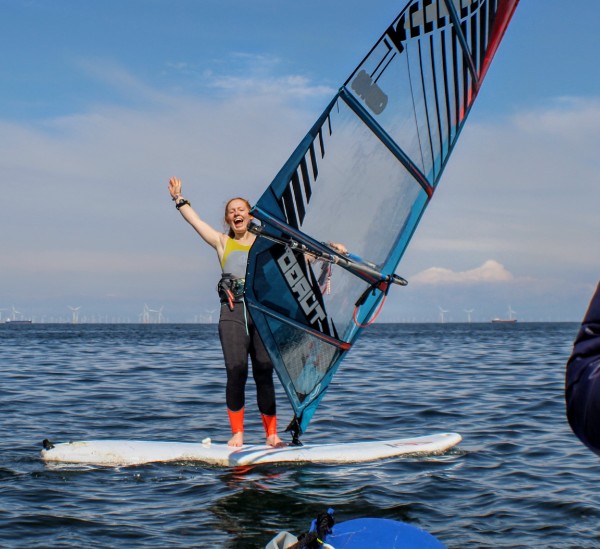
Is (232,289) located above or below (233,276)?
below

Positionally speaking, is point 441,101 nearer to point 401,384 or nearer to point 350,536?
point 350,536

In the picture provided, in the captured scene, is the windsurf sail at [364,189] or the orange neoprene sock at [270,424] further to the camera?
the orange neoprene sock at [270,424]

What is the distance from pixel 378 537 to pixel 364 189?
4.09 meters

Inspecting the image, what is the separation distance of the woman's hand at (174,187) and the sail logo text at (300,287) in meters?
1.14

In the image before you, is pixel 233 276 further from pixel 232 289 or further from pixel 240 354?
pixel 240 354

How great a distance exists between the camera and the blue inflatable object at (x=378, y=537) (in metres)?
3.26

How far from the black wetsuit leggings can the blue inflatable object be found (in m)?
3.76

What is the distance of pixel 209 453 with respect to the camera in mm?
7352

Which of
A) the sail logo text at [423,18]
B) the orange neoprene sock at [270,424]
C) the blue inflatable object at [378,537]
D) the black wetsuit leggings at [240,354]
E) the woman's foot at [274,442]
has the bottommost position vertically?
the woman's foot at [274,442]

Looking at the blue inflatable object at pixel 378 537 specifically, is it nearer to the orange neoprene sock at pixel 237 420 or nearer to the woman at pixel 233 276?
the woman at pixel 233 276

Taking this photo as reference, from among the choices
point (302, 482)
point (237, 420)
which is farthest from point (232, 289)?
point (302, 482)

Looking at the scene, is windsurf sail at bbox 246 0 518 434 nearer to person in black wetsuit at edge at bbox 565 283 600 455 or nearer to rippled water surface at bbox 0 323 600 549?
rippled water surface at bbox 0 323 600 549

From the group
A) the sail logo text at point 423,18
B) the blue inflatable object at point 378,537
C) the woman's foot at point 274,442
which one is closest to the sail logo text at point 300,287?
the woman's foot at point 274,442

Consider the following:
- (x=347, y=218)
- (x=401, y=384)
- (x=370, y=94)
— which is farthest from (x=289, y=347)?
(x=401, y=384)
